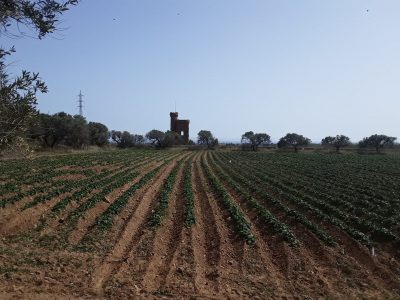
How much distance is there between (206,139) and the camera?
126750mm

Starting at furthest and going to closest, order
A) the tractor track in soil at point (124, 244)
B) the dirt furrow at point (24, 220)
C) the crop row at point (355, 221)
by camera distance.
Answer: the crop row at point (355, 221), the dirt furrow at point (24, 220), the tractor track in soil at point (124, 244)

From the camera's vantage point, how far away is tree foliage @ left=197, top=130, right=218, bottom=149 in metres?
124

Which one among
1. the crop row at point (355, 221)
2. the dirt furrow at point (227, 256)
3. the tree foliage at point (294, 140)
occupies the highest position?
the tree foliage at point (294, 140)

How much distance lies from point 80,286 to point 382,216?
43.2 feet

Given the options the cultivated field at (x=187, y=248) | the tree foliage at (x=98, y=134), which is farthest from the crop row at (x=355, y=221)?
the tree foliage at (x=98, y=134)

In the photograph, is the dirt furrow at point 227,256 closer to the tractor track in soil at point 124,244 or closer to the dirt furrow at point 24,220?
the tractor track in soil at point 124,244

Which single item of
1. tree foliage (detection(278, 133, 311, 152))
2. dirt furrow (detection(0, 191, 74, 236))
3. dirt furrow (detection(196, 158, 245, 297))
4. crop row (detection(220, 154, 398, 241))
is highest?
tree foliage (detection(278, 133, 311, 152))

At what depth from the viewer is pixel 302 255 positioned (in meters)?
11.0

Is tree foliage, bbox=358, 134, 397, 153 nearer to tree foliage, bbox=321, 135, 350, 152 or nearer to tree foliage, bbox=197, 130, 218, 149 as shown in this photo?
tree foliage, bbox=321, 135, 350, 152

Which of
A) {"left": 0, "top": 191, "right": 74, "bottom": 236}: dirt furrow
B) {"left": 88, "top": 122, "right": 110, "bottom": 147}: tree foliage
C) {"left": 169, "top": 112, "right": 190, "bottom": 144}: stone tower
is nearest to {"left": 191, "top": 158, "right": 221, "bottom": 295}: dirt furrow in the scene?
{"left": 0, "top": 191, "right": 74, "bottom": 236}: dirt furrow

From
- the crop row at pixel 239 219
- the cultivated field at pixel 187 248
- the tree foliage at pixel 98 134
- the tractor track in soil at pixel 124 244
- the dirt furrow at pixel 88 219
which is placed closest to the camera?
the cultivated field at pixel 187 248

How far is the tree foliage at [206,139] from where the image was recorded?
4877 inches

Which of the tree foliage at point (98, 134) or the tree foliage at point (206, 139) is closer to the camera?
the tree foliage at point (98, 134)

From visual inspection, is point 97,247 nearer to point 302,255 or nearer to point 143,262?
point 143,262
